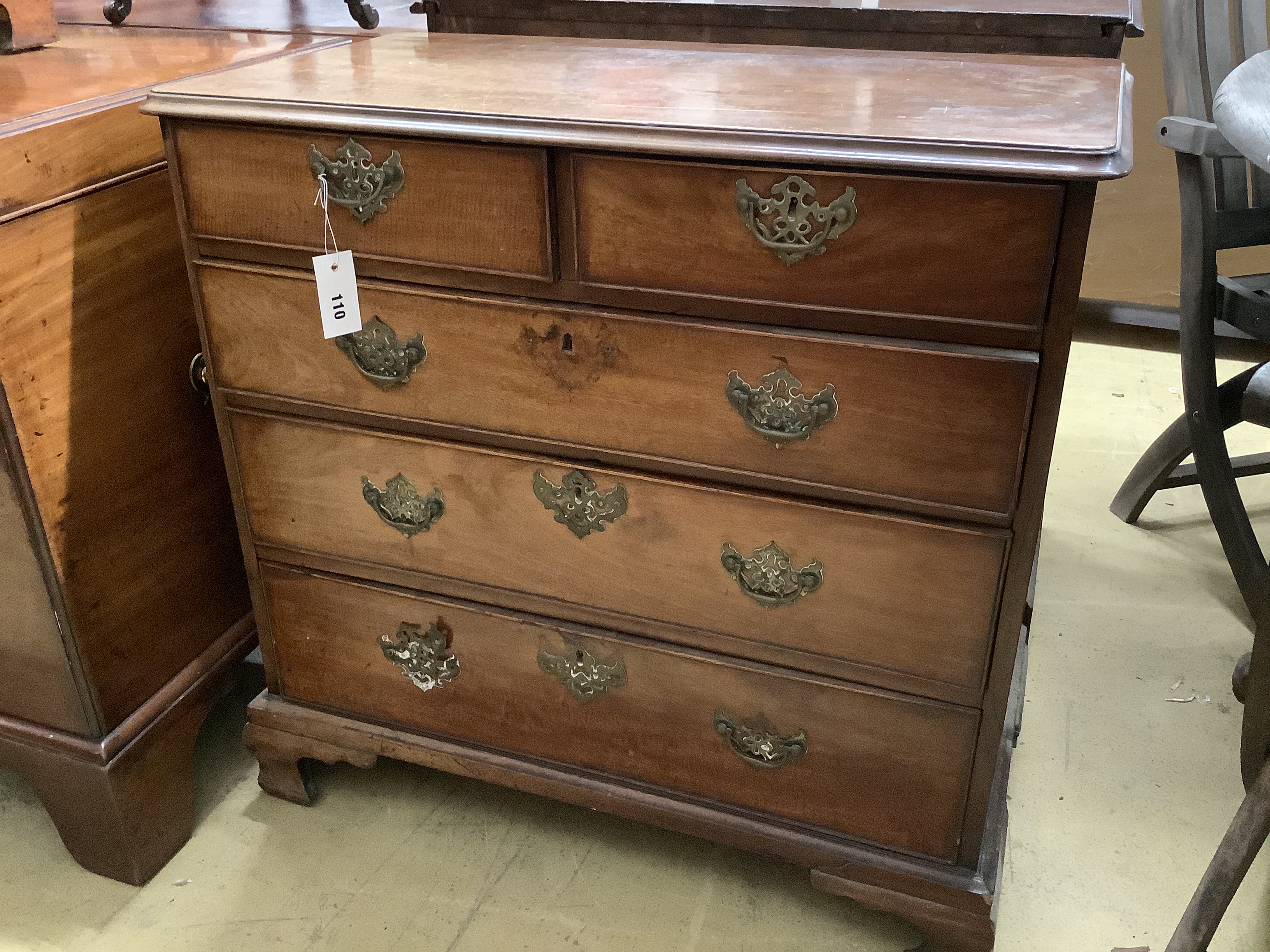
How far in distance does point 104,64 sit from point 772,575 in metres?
1.15

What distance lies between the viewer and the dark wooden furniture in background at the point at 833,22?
125 cm

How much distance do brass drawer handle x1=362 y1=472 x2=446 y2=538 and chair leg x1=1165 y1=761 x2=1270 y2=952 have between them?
931 millimetres

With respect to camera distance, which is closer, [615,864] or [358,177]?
[358,177]

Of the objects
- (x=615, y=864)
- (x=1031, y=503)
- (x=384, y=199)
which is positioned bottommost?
(x=615, y=864)

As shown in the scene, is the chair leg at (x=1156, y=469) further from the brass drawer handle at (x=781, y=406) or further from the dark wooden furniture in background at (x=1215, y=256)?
the brass drawer handle at (x=781, y=406)

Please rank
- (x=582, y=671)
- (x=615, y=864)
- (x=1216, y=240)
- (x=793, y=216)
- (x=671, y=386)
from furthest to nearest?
(x=1216, y=240) < (x=615, y=864) < (x=582, y=671) < (x=671, y=386) < (x=793, y=216)

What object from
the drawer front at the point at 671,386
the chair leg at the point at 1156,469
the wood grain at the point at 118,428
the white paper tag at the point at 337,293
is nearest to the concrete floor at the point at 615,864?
the wood grain at the point at 118,428

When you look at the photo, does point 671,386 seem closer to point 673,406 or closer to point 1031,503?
point 673,406

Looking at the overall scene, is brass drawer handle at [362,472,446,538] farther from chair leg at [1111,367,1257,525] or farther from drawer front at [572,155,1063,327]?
chair leg at [1111,367,1257,525]

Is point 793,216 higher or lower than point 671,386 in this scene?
higher

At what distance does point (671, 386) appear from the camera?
3.46ft

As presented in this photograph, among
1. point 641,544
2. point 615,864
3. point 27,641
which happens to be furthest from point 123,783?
point 641,544

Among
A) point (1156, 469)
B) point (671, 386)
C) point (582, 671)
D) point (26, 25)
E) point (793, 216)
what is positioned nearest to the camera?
point (793, 216)

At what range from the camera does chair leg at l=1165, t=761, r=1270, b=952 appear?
112cm
